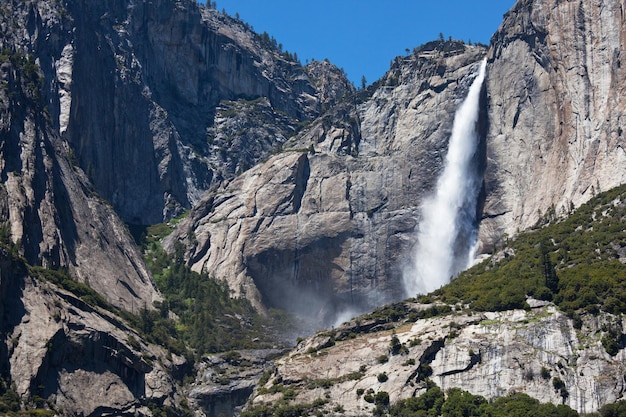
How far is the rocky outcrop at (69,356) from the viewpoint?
330ft

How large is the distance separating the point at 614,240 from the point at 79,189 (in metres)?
68.4

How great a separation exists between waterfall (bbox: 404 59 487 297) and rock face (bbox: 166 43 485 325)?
1.87 metres

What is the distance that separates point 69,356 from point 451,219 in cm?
6159

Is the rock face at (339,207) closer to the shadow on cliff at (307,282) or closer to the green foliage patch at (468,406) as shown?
the shadow on cliff at (307,282)

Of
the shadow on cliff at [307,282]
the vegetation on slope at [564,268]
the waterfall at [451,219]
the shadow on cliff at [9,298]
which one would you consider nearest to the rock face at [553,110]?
the waterfall at [451,219]

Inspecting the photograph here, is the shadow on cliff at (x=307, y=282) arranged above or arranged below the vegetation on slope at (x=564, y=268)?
above

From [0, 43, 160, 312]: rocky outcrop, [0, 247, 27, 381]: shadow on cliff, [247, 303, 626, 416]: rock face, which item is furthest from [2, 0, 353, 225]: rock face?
[247, 303, 626, 416]: rock face

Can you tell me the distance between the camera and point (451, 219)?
149250mm

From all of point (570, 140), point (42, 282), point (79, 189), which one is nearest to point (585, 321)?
point (570, 140)

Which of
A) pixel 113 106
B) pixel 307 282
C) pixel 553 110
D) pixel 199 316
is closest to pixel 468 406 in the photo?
pixel 199 316

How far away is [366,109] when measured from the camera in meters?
173

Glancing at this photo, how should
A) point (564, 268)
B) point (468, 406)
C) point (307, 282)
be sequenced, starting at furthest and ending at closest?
point (307, 282) < point (564, 268) < point (468, 406)

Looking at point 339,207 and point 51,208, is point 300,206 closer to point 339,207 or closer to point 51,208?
point 339,207

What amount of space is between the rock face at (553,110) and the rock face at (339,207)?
9.93 metres
